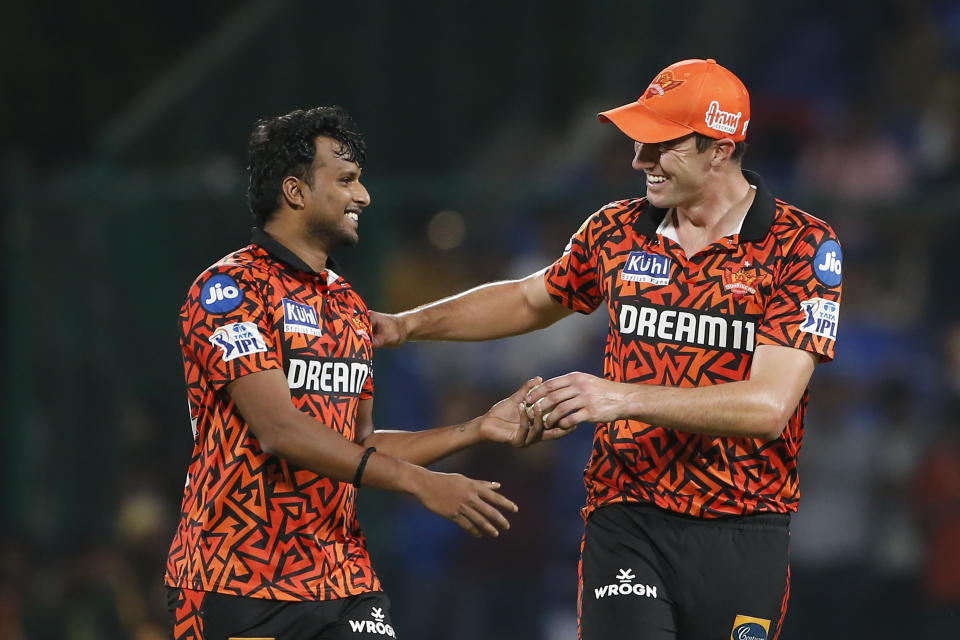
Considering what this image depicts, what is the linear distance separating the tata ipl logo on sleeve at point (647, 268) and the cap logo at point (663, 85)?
0.49 meters

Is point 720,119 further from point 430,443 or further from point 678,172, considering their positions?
point 430,443

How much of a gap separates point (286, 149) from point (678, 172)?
116cm

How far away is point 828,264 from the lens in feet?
13.6

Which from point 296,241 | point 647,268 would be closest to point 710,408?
point 647,268

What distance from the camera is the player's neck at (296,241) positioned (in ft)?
13.5

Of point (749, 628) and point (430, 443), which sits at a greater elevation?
point (430, 443)

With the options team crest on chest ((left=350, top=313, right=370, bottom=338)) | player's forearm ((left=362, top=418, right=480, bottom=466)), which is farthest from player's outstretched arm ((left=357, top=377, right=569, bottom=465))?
team crest on chest ((left=350, top=313, right=370, bottom=338))

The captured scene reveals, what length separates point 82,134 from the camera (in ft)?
34.1

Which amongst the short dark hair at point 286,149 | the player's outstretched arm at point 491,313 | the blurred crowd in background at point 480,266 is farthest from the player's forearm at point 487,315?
the blurred crowd in background at point 480,266

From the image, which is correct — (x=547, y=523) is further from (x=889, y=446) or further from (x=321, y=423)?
(x=321, y=423)

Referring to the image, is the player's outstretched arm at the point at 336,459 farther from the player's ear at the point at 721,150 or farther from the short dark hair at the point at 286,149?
the player's ear at the point at 721,150

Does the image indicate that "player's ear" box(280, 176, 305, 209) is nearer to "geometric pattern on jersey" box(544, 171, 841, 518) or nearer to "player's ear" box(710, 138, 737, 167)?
"geometric pattern on jersey" box(544, 171, 841, 518)

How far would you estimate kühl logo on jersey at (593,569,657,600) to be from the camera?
4.10 meters

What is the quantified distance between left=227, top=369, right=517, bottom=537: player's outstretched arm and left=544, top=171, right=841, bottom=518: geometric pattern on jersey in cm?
57
